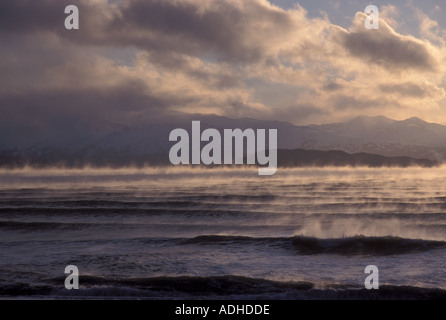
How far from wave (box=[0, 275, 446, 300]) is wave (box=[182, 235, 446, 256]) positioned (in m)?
4.94

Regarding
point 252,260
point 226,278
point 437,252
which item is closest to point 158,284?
point 226,278

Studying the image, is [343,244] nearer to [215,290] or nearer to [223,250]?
[223,250]

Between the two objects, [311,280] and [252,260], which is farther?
[252,260]

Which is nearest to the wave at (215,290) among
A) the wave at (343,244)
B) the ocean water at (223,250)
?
the ocean water at (223,250)

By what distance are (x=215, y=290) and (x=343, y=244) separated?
7.66 metres

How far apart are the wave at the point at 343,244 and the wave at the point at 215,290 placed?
4937 millimetres

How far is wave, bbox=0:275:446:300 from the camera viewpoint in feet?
33.0

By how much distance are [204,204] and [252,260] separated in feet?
57.1

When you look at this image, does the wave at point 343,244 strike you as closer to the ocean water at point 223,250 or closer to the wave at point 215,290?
the ocean water at point 223,250

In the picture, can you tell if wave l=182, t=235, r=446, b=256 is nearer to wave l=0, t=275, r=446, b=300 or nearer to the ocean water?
the ocean water

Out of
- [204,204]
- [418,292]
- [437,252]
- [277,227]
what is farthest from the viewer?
[204,204]

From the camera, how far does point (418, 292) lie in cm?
1020

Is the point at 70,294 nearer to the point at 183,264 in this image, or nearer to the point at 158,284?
the point at 158,284
